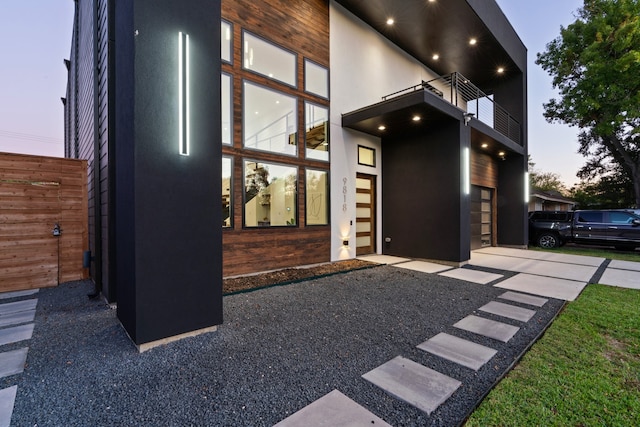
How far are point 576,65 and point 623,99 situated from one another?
2568mm

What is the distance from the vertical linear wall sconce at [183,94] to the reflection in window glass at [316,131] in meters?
3.87

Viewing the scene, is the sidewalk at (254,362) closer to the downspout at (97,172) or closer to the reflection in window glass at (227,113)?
the downspout at (97,172)

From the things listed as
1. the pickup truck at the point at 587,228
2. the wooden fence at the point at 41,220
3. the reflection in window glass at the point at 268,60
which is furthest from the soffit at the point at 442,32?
the wooden fence at the point at 41,220

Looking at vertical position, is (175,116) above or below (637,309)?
above

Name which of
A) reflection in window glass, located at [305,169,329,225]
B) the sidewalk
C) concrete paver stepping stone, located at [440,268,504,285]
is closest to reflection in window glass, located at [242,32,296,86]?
reflection in window glass, located at [305,169,329,225]

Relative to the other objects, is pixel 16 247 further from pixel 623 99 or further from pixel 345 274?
pixel 623 99

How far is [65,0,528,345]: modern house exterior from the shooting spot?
2.44 m

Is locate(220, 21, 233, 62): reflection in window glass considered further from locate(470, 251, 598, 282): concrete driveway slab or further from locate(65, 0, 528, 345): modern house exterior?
locate(470, 251, 598, 282): concrete driveway slab

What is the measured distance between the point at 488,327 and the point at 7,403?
4139 millimetres

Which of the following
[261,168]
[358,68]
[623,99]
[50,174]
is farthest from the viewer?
[623,99]

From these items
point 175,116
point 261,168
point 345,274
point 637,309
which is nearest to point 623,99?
point 637,309

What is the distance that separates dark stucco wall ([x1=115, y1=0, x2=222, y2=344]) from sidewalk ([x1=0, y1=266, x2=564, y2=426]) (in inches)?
Answer: 14.1

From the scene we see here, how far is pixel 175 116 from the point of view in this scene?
2.48 metres

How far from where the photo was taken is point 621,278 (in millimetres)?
5273
